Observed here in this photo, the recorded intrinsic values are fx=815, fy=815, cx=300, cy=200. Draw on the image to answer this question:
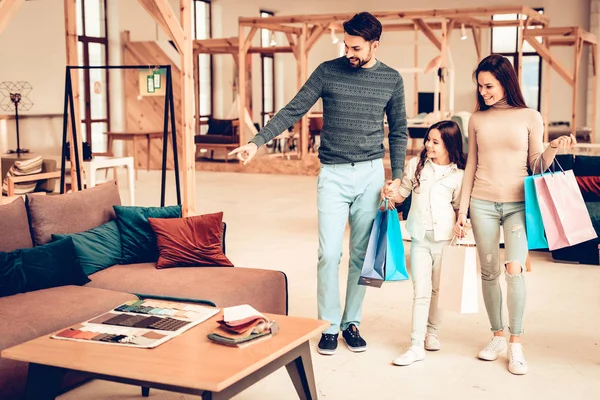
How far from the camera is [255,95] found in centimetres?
1922

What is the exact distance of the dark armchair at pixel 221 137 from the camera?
15445mm

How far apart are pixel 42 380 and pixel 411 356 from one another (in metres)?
1.89

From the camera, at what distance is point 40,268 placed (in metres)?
4.09

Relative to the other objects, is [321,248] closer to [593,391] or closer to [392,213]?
[392,213]

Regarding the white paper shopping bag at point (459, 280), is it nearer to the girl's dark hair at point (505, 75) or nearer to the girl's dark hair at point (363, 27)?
the girl's dark hair at point (505, 75)

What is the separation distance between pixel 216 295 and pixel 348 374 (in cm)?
77

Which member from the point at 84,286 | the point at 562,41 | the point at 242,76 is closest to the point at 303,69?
the point at 242,76

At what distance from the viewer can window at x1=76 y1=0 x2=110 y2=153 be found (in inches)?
552

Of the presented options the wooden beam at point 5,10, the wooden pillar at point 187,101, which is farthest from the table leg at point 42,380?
the wooden pillar at point 187,101

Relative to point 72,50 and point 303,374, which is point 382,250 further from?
point 72,50

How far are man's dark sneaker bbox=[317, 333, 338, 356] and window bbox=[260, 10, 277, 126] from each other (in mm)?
15278

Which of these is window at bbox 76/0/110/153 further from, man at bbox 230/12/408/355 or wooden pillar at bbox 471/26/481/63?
man at bbox 230/12/408/355

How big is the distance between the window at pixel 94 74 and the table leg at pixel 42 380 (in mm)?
11008

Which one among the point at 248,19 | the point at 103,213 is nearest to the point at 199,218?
the point at 103,213
